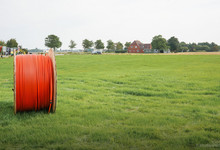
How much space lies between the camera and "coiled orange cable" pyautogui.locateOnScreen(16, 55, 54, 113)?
19.4 feet

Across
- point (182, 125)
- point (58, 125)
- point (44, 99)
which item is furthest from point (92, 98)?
point (182, 125)

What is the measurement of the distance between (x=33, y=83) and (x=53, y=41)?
14190cm

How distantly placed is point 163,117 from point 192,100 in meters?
2.84

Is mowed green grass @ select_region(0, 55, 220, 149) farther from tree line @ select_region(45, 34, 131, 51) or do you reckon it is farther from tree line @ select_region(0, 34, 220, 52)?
tree line @ select_region(45, 34, 131, 51)

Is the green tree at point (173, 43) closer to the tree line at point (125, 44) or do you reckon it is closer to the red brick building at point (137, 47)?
the tree line at point (125, 44)

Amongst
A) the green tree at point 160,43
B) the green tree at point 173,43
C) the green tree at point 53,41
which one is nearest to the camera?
the green tree at point 160,43

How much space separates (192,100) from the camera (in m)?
8.14

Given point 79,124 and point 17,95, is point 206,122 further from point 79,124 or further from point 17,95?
point 17,95

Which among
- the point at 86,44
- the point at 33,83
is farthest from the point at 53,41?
the point at 33,83

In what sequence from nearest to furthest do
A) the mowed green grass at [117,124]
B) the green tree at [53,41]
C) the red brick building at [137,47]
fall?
the mowed green grass at [117,124], the red brick building at [137,47], the green tree at [53,41]

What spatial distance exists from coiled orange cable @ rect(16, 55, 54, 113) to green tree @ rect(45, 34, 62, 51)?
138 metres

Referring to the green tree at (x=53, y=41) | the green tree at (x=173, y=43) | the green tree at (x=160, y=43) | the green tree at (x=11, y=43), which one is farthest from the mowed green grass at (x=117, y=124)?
the green tree at (x=53, y=41)

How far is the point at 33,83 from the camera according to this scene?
5984mm

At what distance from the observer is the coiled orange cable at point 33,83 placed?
593 centimetres
